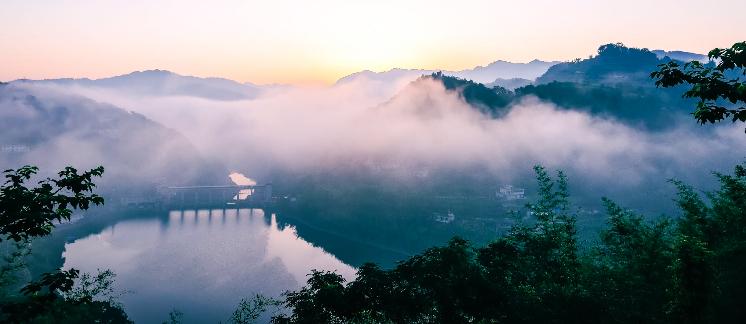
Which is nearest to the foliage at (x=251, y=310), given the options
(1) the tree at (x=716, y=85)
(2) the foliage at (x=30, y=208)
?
(2) the foliage at (x=30, y=208)

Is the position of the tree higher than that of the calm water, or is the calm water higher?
the tree

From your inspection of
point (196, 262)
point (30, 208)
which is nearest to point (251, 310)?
point (30, 208)

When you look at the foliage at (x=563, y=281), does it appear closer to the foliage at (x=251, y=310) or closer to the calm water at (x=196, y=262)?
the foliage at (x=251, y=310)

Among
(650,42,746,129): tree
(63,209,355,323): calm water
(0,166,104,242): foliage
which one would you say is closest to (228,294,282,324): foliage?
(0,166,104,242): foliage

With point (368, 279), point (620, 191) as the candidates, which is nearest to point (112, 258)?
point (368, 279)

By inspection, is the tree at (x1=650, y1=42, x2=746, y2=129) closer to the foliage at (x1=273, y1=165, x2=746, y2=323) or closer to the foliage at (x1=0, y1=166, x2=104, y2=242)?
the foliage at (x1=273, y1=165, x2=746, y2=323)
